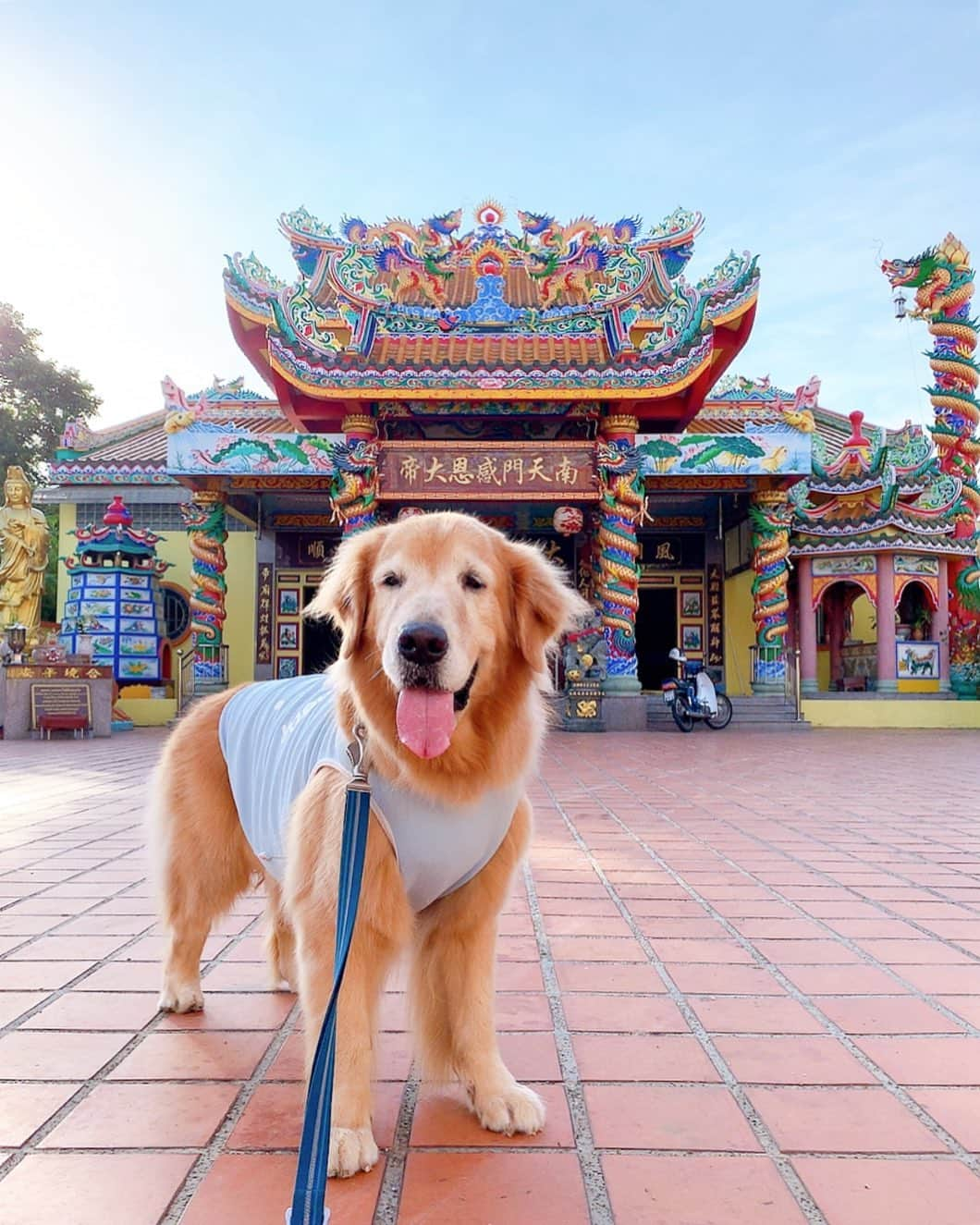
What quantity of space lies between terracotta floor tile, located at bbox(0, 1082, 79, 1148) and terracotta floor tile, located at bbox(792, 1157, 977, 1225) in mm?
1530

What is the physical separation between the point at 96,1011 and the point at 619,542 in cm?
1244

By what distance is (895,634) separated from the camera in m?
17.1

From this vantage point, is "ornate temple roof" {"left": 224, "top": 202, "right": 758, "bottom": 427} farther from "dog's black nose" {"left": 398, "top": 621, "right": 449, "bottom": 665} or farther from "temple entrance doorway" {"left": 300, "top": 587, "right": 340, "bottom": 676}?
"dog's black nose" {"left": 398, "top": 621, "right": 449, "bottom": 665}

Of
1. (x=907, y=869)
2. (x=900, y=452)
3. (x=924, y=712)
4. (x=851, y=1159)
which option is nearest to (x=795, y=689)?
(x=924, y=712)

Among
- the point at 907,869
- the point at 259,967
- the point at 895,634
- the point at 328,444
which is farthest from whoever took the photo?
the point at 895,634

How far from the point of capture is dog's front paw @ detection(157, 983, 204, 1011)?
2420mm

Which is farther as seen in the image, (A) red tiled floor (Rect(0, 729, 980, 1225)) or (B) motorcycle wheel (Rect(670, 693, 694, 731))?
(B) motorcycle wheel (Rect(670, 693, 694, 731))

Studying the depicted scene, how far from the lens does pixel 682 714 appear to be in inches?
549

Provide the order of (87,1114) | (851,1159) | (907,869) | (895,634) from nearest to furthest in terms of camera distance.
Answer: (851,1159)
(87,1114)
(907,869)
(895,634)

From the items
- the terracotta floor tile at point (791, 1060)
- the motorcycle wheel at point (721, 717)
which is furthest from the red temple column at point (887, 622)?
the terracotta floor tile at point (791, 1060)

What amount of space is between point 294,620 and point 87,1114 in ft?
55.3

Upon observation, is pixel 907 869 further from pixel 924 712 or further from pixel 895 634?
pixel 895 634

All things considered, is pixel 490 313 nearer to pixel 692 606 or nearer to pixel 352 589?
pixel 692 606

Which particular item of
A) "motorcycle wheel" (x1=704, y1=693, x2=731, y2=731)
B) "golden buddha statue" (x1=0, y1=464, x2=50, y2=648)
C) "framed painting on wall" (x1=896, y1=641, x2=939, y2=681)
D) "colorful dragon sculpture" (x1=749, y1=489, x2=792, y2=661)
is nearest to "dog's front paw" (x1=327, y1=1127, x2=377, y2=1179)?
"motorcycle wheel" (x1=704, y1=693, x2=731, y2=731)
